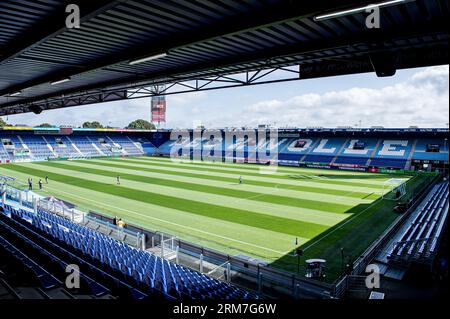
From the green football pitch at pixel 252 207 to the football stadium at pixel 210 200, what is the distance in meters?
0.15

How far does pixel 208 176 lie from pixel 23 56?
29.1 meters

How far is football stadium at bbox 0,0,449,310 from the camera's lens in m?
6.88

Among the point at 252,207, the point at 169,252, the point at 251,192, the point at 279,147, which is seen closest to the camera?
the point at 169,252

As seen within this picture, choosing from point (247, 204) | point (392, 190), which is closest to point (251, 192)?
point (247, 204)

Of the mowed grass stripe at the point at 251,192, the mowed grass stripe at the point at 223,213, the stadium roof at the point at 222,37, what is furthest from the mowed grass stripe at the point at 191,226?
the stadium roof at the point at 222,37

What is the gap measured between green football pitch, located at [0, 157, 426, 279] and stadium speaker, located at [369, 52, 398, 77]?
817 centimetres

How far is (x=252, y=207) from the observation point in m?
23.4

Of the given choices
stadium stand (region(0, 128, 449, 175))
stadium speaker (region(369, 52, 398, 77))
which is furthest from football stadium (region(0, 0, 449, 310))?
stadium stand (region(0, 128, 449, 175))

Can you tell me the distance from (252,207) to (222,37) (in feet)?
55.8

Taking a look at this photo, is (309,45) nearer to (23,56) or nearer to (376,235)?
(23,56)

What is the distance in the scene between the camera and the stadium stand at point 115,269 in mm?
7477

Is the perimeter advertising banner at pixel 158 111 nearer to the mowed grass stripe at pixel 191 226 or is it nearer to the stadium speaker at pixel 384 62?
the mowed grass stripe at pixel 191 226

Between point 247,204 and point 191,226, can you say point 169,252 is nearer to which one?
point 191,226
